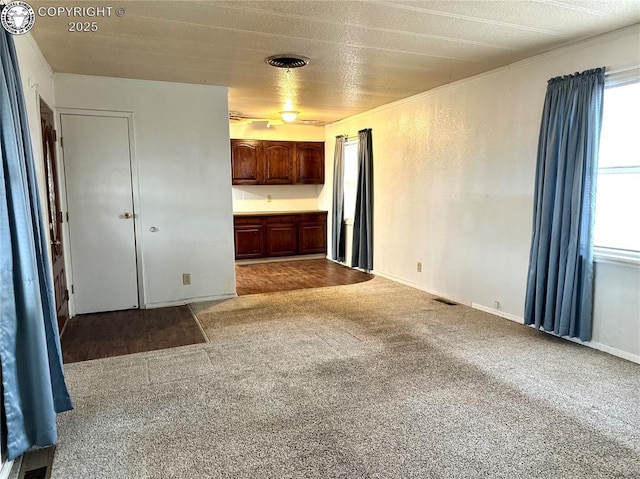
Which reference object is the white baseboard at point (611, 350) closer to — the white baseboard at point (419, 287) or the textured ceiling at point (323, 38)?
the white baseboard at point (419, 287)

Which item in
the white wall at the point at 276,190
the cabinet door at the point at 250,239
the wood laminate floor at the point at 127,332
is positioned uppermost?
the white wall at the point at 276,190

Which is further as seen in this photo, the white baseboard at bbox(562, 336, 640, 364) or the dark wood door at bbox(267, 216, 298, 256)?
the dark wood door at bbox(267, 216, 298, 256)

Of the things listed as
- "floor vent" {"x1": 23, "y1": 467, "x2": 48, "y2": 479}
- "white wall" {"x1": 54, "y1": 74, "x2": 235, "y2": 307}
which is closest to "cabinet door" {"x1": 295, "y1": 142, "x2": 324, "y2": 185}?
"white wall" {"x1": 54, "y1": 74, "x2": 235, "y2": 307}

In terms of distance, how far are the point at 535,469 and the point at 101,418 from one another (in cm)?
227

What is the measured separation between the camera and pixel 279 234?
7.64 metres

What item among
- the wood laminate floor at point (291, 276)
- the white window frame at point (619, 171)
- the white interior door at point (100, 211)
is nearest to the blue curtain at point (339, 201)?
the wood laminate floor at point (291, 276)

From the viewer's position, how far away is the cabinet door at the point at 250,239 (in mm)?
7324

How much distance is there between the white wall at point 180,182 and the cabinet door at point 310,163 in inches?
116

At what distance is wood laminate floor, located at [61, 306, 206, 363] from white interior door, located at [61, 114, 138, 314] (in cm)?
28

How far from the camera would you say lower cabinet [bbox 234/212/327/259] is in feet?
24.2

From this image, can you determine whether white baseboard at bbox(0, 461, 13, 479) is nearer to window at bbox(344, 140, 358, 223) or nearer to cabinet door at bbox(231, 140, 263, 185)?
window at bbox(344, 140, 358, 223)

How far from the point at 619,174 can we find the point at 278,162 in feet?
17.6

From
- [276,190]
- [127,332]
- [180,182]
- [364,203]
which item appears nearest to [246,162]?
[276,190]

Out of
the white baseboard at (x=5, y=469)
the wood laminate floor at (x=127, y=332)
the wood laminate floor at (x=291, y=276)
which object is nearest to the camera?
the white baseboard at (x=5, y=469)
